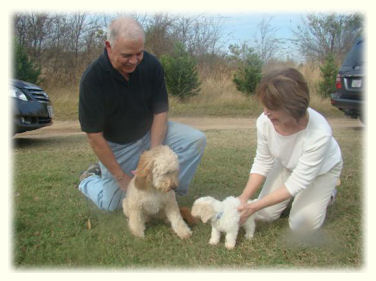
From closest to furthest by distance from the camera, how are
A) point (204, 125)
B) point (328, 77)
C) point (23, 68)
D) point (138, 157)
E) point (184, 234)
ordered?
point (184, 234) → point (138, 157) → point (204, 125) → point (23, 68) → point (328, 77)

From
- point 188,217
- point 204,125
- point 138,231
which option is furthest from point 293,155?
point 204,125

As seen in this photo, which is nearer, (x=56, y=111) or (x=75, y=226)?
(x=75, y=226)

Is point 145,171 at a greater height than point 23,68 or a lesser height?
lesser

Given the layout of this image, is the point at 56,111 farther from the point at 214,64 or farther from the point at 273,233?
the point at 273,233

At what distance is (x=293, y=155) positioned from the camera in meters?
3.58

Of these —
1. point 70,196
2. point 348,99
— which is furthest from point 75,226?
point 348,99

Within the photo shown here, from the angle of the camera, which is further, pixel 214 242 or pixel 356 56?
pixel 356 56

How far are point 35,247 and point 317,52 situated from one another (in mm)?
16855

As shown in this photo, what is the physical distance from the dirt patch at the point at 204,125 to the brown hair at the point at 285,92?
25.3ft

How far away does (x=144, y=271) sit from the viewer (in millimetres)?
3023

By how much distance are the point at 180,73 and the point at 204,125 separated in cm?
426

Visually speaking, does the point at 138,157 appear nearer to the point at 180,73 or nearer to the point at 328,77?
the point at 180,73

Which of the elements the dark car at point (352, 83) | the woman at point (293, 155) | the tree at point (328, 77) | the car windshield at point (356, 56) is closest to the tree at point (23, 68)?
the dark car at point (352, 83)

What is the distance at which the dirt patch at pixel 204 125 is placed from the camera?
33.4 feet
